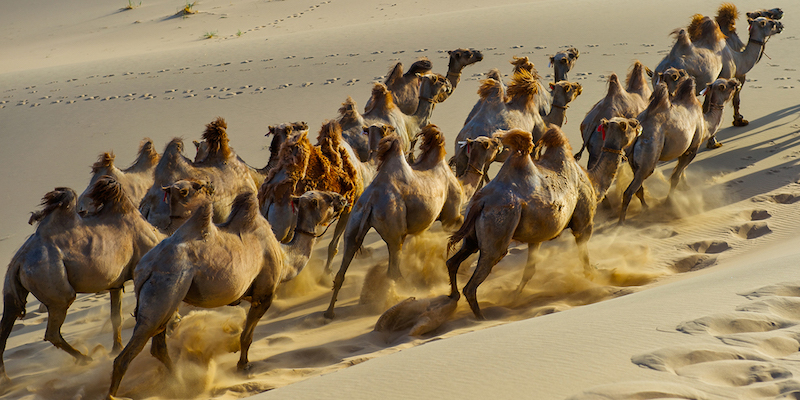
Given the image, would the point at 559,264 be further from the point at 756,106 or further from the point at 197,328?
the point at 756,106

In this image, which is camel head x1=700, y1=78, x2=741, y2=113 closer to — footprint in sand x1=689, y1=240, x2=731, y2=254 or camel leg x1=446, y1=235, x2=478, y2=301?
footprint in sand x1=689, y1=240, x2=731, y2=254

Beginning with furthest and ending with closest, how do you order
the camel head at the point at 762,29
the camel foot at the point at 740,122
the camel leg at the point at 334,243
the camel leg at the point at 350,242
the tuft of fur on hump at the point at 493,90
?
the camel head at the point at 762,29 → the camel foot at the point at 740,122 → the tuft of fur on hump at the point at 493,90 → the camel leg at the point at 334,243 → the camel leg at the point at 350,242

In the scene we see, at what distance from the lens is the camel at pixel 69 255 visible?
5184 millimetres

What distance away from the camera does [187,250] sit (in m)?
4.74

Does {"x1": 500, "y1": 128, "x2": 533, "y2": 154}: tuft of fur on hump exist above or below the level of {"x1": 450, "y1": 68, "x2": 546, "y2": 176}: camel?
above

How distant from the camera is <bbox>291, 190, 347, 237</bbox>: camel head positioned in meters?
5.91

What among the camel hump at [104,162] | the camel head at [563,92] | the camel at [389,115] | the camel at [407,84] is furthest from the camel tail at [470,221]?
the camel at [407,84]

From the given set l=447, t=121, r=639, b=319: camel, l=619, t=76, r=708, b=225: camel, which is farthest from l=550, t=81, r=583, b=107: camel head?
l=447, t=121, r=639, b=319: camel

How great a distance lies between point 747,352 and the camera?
141 inches

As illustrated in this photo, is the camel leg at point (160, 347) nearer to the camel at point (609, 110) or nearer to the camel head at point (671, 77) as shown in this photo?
the camel at point (609, 110)

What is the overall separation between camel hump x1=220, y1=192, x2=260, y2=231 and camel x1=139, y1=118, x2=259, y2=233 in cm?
166

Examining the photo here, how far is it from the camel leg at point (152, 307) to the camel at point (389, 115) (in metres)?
4.57

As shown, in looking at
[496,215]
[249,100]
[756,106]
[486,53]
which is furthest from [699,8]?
[496,215]

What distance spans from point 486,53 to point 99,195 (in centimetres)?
1358
